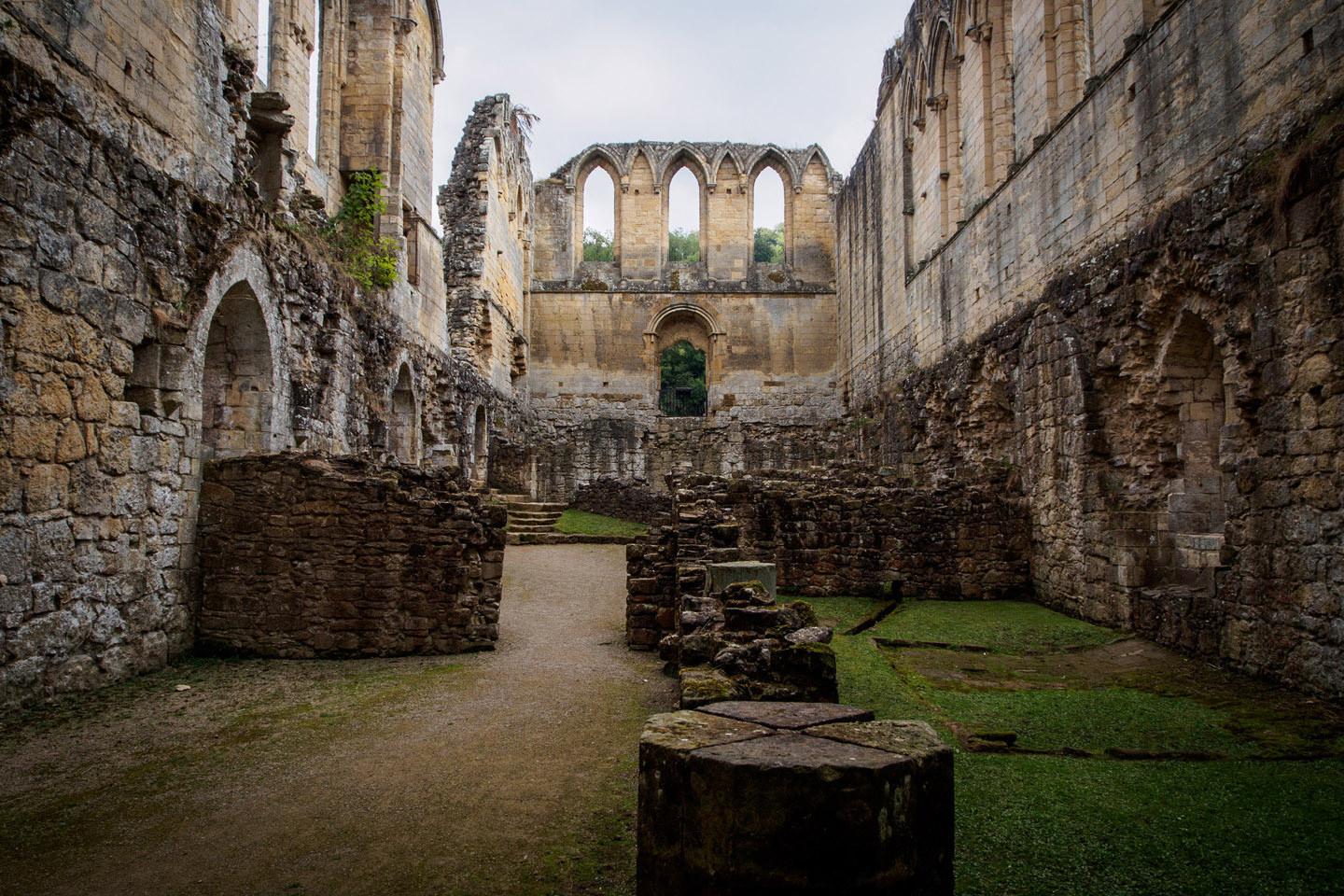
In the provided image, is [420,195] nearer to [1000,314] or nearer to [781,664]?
[1000,314]

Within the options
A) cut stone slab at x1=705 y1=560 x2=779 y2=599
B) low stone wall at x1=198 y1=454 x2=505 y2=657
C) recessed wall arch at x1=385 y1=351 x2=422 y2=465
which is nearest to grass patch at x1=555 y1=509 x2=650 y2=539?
recessed wall arch at x1=385 y1=351 x2=422 y2=465

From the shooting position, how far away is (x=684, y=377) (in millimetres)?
33688

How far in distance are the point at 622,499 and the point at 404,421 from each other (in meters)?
6.60

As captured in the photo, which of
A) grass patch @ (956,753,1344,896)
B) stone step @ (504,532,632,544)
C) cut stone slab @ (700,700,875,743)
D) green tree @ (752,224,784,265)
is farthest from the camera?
green tree @ (752,224,784,265)

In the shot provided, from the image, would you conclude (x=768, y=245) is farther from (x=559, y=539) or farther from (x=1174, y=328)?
(x=1174, y=328)

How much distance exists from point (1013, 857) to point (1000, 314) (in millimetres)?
9674

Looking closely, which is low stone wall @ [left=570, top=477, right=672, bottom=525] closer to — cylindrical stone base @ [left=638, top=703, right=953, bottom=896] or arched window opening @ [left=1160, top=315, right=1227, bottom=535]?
arched window opening @ [left=1160, top=315, right=1227, bottom=535]

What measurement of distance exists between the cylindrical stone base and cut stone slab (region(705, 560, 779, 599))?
13.7ft

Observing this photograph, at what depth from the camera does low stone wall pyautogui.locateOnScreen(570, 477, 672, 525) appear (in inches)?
713

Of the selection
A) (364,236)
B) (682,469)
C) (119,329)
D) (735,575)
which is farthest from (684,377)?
(119,329)

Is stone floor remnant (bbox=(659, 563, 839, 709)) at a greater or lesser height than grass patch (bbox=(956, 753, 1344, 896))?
greater

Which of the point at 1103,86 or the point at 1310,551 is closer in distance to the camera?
the point at 1310,551

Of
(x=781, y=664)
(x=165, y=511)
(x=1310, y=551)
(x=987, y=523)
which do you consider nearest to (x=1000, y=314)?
(x=987, y=523)

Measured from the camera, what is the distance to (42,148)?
498cm
